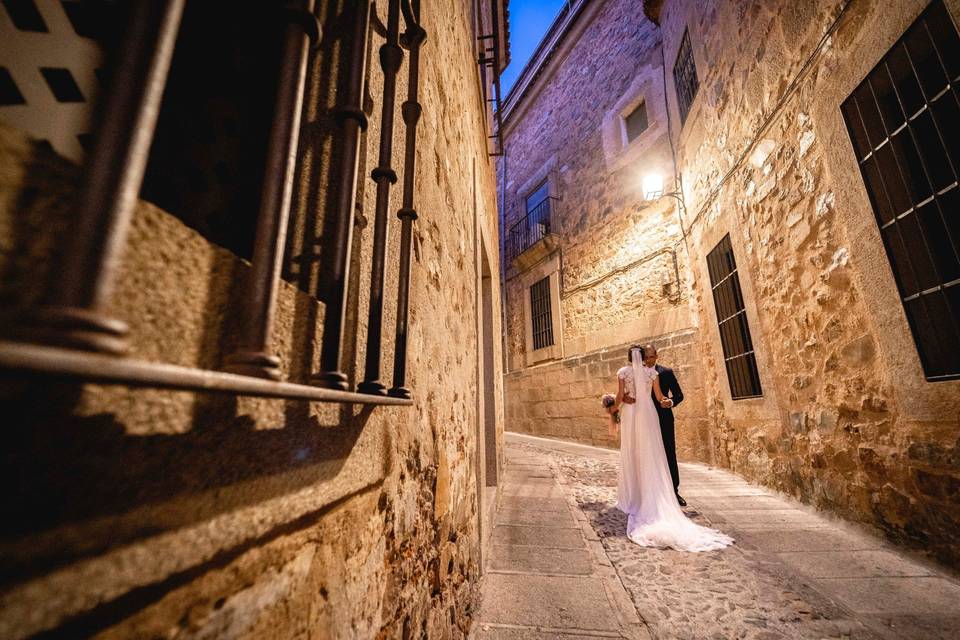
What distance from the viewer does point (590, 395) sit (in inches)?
341

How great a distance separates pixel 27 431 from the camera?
0.33 metres

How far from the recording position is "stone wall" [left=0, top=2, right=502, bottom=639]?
13.2 inches

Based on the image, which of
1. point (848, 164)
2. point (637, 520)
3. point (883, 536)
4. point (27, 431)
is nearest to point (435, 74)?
point (27, 431)

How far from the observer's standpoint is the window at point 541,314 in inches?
411

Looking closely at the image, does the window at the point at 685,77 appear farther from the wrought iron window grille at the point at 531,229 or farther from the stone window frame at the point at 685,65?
the wrought iron window grille at the point at 531,229

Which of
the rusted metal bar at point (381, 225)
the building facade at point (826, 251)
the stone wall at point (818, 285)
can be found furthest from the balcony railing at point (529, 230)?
the rusted metal bar at point (381, 225)

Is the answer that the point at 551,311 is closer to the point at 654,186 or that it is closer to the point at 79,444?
the point at 654,186

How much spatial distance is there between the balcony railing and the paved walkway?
340 inches

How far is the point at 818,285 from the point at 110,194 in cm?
467

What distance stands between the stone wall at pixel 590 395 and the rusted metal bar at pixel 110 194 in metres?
6.16

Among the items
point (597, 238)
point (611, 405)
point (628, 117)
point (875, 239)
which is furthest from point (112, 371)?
point (628, 117)

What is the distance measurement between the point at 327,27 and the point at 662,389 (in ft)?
13.9

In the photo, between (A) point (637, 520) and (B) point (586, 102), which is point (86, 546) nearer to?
(A) point (637, 520)

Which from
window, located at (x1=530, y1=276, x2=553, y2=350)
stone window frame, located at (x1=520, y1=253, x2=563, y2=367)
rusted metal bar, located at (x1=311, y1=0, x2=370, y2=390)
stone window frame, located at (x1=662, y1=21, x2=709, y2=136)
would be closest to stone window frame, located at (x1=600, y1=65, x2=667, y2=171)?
stone window frame, located at (x1=662, y1=21, x2=709, y2=136)
